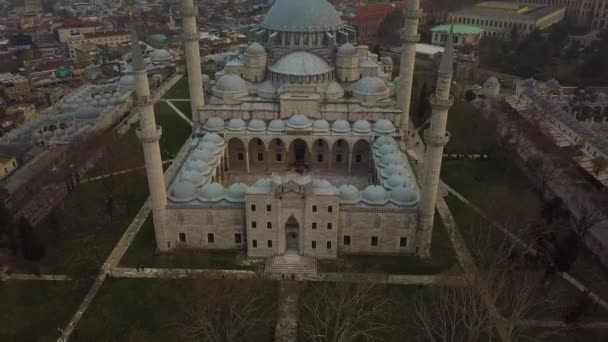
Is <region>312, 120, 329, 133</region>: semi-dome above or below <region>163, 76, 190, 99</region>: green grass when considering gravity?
above

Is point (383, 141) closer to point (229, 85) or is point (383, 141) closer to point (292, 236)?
point (292, 236)

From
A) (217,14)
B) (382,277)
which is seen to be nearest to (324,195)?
(382,277)

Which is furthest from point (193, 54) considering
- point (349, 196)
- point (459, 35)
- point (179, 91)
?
point (459, 35)

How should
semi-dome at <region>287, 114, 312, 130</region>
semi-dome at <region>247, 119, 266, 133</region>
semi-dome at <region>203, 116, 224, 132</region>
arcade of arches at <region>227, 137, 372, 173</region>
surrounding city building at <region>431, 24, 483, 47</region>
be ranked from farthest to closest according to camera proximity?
surrounding city building at <region>431, 24, 483, 47</region> < arcade of arches at <region>227, 137, 372, 173</region> < semi-dome at <region>203, 116, 224, 132</region> < semi-dome at <region>247, 119, 266, 133</region> < semi-dome at <region>287, 114, 312, 130</region>

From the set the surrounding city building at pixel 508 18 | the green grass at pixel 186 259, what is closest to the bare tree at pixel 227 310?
the green grass at pixel 186 259

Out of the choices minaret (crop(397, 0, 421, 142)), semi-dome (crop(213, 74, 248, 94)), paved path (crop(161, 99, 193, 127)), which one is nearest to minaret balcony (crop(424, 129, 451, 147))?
minaret (crop(397, 0, 421, 142))

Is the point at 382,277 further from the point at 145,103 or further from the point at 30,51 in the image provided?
the point at 30,51

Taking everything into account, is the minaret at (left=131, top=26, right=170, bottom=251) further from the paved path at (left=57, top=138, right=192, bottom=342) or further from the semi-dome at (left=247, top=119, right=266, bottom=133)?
the semi-dome at (left=247, top=119, right=266, bottom=133)
